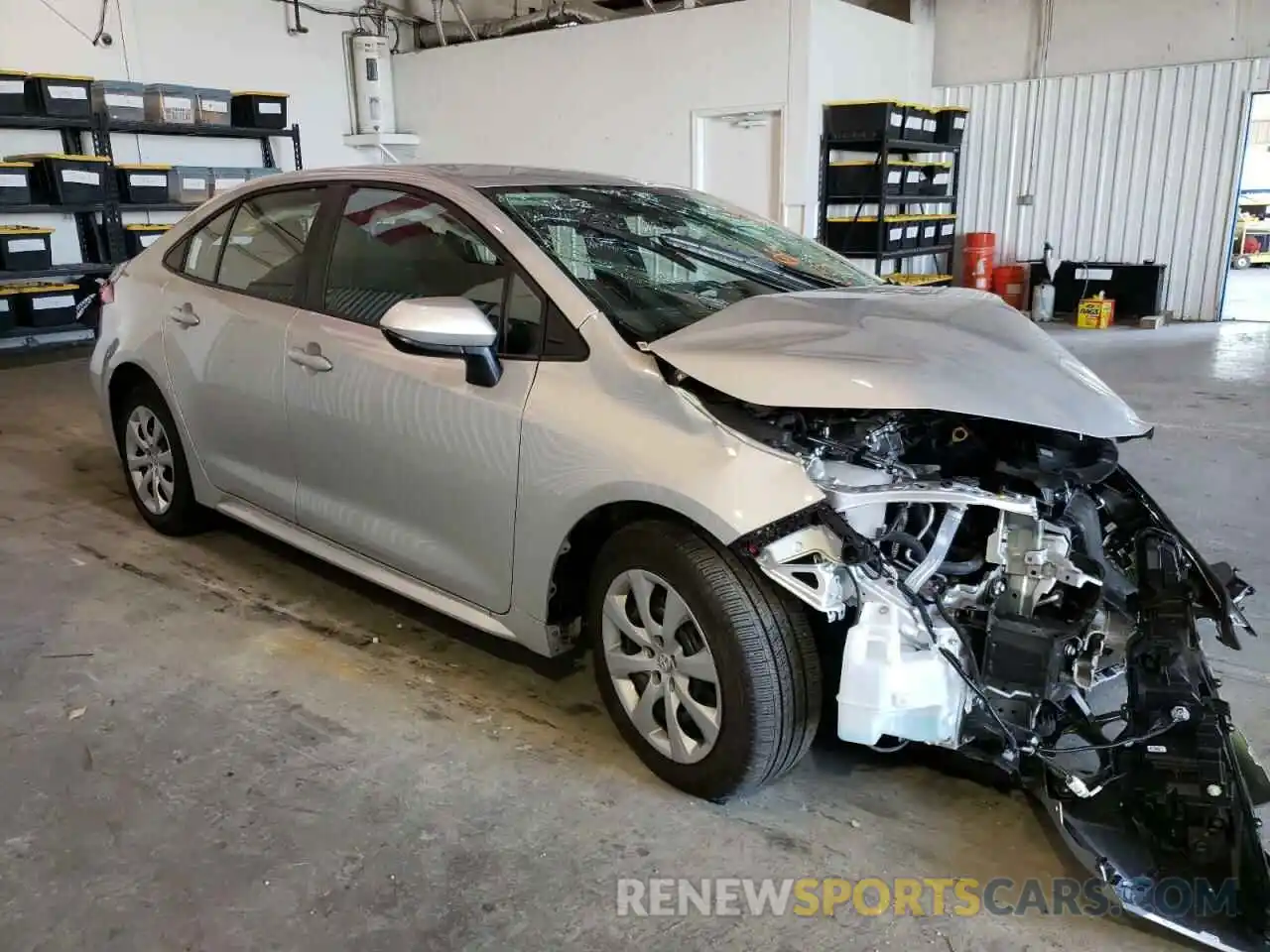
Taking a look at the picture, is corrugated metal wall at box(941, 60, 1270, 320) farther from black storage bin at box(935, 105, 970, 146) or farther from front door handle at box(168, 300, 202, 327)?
front door handle at box(168, 300, 202, 327)

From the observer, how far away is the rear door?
293 cm

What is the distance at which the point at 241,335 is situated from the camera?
3012 mm

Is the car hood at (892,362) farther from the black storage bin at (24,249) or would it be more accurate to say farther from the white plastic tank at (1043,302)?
the white plastic tank at (1043,302)

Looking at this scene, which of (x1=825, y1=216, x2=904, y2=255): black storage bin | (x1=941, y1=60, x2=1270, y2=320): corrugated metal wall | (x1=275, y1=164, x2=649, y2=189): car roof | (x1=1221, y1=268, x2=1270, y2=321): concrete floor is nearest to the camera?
(x1=275, y1=164, x2=649, y2=189): car roof

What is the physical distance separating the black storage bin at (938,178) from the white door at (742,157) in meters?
1.64

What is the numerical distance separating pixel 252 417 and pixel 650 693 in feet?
5.20

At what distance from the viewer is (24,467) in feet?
15.9

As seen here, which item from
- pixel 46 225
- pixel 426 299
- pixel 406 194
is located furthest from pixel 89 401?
pixel 426 299

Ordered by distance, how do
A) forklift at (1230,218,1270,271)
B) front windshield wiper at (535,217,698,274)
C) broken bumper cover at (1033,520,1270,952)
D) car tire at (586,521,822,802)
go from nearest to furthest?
1. broken bumper cover at (1033,520,1270,952)
2. car tire at (586,521,822,802)
3. front windshield wiper at (535,217,698,274)
4. forklift at (1230,218,1270,271)

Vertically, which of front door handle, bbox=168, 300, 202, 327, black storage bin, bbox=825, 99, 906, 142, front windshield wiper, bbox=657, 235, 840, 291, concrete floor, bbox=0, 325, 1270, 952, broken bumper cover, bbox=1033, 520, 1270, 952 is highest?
black storage bin, bbox=825, 99, 906, 142

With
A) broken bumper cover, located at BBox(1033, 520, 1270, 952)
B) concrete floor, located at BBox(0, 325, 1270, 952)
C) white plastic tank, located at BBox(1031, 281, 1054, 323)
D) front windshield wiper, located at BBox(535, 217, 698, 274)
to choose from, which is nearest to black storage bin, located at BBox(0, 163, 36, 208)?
concrete floor, located at BBox(0, 325, 1270, 952)

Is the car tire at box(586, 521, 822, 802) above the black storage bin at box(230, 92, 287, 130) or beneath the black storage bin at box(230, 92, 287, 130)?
beneath

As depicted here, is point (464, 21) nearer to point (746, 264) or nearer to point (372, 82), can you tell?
point (372, 82)

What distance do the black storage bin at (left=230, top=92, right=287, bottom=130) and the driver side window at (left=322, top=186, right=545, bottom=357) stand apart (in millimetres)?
7551
